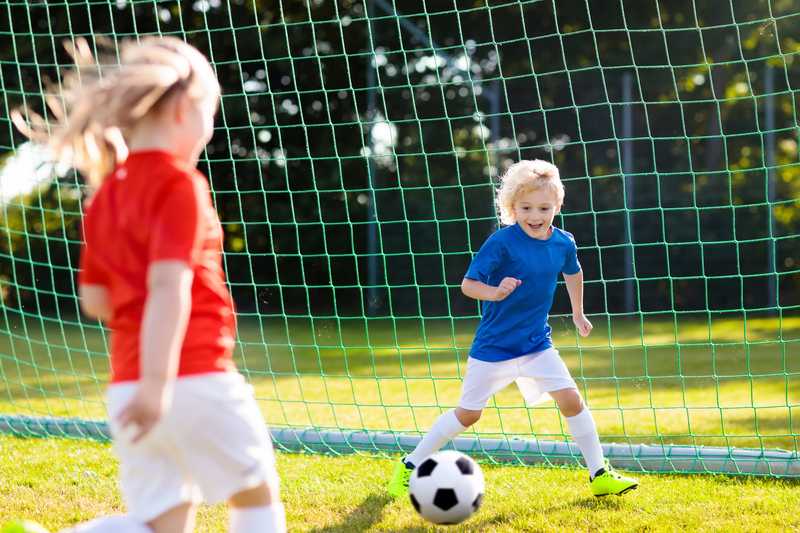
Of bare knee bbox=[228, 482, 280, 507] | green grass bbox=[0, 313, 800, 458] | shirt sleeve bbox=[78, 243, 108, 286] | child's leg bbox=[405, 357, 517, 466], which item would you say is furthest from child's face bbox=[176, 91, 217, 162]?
green grass bbox=[0, 313, 800, 458]

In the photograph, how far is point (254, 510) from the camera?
6.44ft

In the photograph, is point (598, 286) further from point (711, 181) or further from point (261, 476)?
point (261, 476)

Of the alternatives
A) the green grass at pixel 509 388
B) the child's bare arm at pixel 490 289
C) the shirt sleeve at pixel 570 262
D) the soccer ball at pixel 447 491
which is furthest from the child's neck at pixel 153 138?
the green grass at pixel 509 388

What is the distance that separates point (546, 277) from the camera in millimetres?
3496

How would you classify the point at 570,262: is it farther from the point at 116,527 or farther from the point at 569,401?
the point at 116,527

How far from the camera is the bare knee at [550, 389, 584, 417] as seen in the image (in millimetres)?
3465

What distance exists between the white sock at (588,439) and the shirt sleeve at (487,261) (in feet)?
1.95

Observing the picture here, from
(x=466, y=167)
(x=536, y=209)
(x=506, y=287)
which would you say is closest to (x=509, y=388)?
(x=536, y=209)

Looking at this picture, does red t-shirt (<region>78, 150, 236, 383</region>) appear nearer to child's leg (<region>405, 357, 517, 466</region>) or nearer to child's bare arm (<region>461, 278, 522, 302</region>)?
child's bare arm (<region>461, 278, 522, 302</region>)

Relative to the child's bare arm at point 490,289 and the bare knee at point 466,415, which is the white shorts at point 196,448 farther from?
the bare knee at point 466,415

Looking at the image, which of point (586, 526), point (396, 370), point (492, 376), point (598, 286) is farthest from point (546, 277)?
point (598, 286)

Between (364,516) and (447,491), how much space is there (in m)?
0.45

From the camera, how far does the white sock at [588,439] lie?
3451 millimetres

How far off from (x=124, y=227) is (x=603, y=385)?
5351 mm
